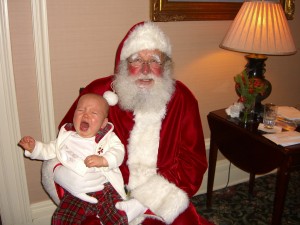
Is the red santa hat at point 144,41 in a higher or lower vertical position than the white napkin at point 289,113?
higher

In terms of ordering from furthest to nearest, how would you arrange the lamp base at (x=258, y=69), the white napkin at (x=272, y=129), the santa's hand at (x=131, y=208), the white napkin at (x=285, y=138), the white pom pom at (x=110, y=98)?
the lamp base at (x=258, y=69) → the white napkin at (x=272, y=129) → the white napkin at (x=285, y=138) → the white pom pom at (x=110, y=98) → the santa's hand at (x=131, y=208)

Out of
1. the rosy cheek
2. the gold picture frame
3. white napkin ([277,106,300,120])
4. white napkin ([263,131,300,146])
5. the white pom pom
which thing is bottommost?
white napkin ([263,131,300,146])

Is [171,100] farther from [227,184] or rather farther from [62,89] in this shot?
[227,184]

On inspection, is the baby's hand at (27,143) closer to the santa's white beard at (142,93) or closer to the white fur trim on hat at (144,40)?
the santa's white beard at (142,93)

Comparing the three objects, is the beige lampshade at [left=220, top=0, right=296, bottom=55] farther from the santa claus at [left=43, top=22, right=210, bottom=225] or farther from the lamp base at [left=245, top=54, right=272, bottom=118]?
the santa claus at [left=43, top=22, right=210, bottom=225]

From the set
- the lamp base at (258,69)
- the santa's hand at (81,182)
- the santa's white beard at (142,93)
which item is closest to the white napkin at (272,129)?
the lamp base at (258,69)

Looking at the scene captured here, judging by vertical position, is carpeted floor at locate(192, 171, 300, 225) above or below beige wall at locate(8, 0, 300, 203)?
below

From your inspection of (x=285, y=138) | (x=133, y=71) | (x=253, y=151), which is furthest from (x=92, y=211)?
(x=285, y=138)

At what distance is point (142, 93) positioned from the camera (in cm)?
157

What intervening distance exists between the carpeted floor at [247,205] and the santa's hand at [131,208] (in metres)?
0.95

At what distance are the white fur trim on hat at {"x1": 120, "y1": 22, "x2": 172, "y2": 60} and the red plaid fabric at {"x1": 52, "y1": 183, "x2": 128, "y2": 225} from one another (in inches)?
28.4

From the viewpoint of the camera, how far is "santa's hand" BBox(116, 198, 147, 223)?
4.48 feet

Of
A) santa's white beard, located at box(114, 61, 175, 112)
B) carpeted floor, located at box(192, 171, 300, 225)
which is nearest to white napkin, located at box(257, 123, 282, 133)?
santa's white beard, located at box(114, 61, 175, 112)

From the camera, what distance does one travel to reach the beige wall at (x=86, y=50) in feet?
5.44
